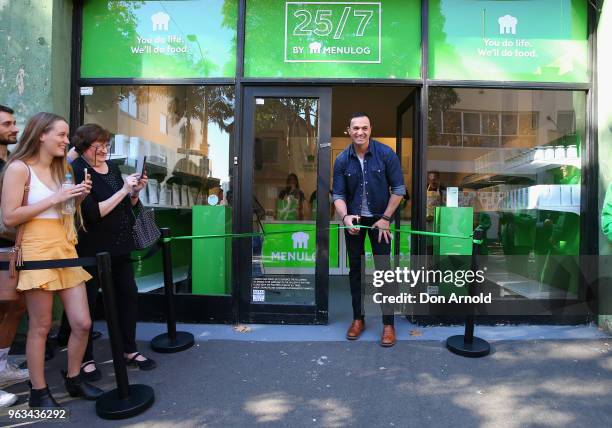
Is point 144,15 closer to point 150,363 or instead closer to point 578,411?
Answer: point 150,363

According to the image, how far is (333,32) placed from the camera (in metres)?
4.23

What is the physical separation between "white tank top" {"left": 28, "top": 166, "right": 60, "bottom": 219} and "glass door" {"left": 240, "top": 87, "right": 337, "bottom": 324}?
1987 millimetres

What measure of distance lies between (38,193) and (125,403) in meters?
1.40

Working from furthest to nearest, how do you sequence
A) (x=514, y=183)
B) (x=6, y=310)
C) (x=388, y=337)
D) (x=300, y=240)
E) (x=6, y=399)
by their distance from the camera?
(x=514, y=183) < (x=300, y=240) < (x=388, y=337) < (x=6, y=310) < (x=6, y=399)

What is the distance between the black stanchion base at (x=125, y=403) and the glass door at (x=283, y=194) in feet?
5.23

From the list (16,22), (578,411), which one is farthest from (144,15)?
(578,411)

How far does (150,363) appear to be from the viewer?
10.3ft

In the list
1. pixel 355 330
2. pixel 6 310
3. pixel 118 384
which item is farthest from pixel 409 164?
pixel 6 310

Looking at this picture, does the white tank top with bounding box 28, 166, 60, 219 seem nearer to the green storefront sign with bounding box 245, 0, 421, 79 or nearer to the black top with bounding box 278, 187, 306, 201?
the black top with bounding box 278, 187, 306, 201

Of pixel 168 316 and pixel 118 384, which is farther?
pixel 168 316

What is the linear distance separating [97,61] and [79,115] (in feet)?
2.00

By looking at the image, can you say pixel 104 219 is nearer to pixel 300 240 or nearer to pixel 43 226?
pixel 43 226

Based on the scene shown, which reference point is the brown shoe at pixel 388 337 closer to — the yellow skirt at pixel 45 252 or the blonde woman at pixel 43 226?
the blonde woman at pixel 43 226

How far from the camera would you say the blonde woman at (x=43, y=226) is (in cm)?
232
